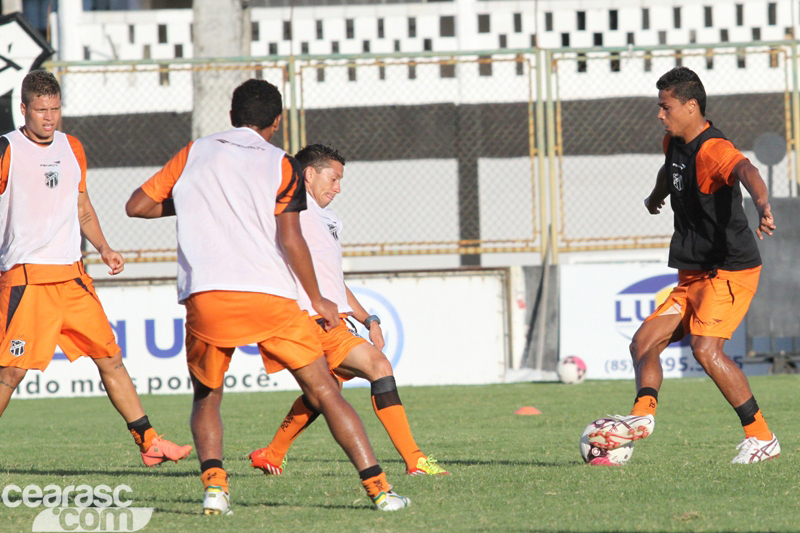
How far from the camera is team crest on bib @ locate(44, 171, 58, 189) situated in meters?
6.40

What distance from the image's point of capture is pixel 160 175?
16.0 ft

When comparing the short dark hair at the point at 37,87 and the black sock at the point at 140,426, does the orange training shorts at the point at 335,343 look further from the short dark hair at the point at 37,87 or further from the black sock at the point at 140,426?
the short dark hair at the point at 37,87

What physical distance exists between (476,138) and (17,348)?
Answer: 15.2m

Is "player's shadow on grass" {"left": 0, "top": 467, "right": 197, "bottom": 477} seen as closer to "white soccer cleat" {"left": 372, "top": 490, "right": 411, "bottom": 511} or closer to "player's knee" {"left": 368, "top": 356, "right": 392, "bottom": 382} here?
"player's knee" {"left": 368, "top": 356, "right": 392, "bottom": 382}

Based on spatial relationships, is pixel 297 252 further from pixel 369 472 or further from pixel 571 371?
pixel 571 371

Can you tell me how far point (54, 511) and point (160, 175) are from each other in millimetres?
1563

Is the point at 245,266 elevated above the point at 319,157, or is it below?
below

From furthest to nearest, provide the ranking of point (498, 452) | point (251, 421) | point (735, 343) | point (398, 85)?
1. point (398, 85)
2. point (735, 343)
3. point (251, 421)
4. point (498, 452)

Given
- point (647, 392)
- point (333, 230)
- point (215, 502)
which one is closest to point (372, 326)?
point (333, 230)

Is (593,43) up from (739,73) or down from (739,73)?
up

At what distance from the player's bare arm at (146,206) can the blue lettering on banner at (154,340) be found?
328 inches

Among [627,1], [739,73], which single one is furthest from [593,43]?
[739,73]

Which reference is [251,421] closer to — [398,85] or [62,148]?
[62,148]

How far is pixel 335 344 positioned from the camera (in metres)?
6.20
